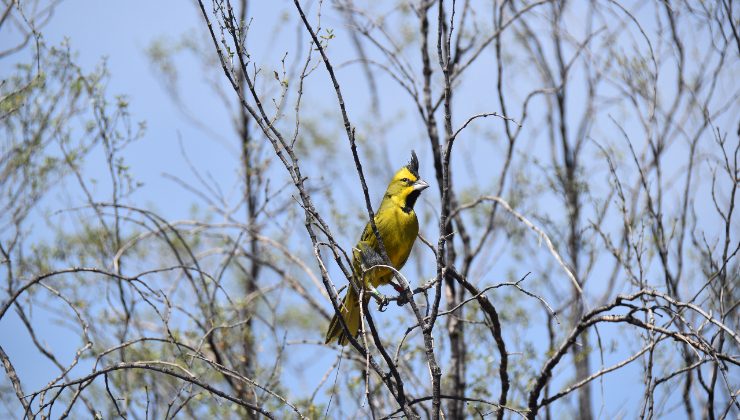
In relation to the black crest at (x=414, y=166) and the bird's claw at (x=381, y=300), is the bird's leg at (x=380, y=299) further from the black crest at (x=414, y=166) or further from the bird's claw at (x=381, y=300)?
the black crest at (x=414, y=166)

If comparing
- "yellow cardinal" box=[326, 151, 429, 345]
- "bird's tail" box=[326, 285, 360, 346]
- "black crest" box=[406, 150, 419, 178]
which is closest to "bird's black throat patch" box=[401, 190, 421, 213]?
"yellow cardinal" box=[326, 151, 429, 345]

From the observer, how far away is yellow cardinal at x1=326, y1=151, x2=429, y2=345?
15.3 ft

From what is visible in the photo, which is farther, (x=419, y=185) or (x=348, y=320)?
(x=419, y=185)

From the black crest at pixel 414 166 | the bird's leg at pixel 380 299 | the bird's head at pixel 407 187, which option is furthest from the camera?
the bird's head at pixel 407 187

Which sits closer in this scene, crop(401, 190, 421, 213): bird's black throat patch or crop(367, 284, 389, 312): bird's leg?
crop(367, 284, 389, 312): bird's leg

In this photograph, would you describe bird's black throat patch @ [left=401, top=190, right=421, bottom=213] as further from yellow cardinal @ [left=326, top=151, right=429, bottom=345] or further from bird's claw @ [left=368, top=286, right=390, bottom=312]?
bird's claw @ [left=368, top=286, right=390, bottom=312]

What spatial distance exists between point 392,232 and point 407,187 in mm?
443

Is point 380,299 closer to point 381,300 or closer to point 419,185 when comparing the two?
point 381,300

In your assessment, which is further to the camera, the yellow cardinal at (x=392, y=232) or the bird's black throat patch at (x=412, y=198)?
the bird's black throat patch at (x=412, y=198)

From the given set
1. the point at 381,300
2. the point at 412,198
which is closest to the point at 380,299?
the point at 381,300

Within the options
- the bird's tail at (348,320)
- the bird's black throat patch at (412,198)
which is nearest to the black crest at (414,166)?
the bird's black throat patch at (412,198)

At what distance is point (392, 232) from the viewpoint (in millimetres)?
5016

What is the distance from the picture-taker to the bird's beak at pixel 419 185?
17.3ft

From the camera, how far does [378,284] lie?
498cm
